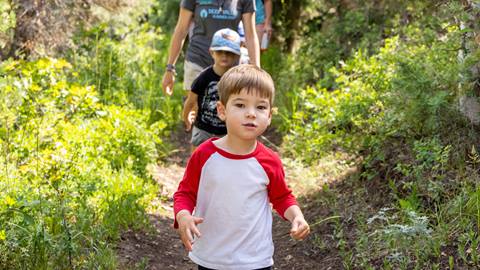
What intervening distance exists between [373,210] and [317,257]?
60 cm

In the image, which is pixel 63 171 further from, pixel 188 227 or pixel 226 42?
pixel 188 227

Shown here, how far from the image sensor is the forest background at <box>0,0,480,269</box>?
4.54 meters

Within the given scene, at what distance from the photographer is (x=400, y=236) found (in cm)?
451

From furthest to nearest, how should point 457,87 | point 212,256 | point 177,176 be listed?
1. point 177,176
2. point 457,87
3. point 212,256

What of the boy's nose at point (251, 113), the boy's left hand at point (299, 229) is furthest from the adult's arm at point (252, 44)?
the boy's left hand at point (299, 229)

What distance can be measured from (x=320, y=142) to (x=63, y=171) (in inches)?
107

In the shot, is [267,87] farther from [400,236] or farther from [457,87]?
[457,87]

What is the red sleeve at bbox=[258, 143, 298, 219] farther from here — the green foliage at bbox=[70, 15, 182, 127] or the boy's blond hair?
the green foliage at bbox=[70, 15, 182, 127]

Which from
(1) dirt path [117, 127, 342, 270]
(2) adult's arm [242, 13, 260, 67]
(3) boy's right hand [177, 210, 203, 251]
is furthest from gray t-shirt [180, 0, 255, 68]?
(3) boy's right hand [177, 210, 203, 251]

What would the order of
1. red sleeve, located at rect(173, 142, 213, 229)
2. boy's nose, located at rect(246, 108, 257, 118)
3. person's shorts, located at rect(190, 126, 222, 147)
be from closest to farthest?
boy's nose, located at rect(246, 108, 257, 118), red sleeve, located at rect(173, 142, 213, 229), person's shorts, located at rect(190, 126, 222, 147)

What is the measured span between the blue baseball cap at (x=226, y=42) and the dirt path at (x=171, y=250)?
63.3 inches

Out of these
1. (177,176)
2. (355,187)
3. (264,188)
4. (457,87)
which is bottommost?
(177,176)

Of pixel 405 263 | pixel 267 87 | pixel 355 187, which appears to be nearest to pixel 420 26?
pixel 355 187

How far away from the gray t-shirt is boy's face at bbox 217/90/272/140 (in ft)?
10.3
